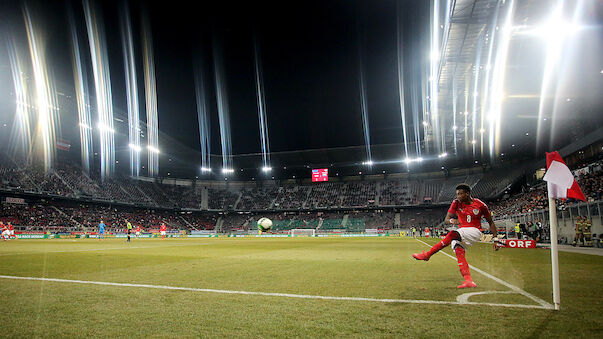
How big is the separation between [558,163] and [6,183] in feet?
175

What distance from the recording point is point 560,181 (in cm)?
423

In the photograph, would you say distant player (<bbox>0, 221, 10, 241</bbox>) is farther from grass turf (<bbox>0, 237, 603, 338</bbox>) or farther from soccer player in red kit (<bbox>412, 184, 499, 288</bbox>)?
soccer player in red kit (<bbox>412, 184, 499, 288</bbox>)

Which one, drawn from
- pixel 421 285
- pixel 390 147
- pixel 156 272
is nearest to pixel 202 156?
pixel 390 147

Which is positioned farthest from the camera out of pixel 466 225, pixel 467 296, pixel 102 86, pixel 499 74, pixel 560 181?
pixel 102 86

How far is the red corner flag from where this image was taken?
417 cm

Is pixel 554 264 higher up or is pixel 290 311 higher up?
pixel 554 264

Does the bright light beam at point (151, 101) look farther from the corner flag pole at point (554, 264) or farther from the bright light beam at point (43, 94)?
the corner flag pole at point (554, 264)

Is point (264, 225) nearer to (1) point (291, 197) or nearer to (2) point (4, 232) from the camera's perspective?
(2) point (4, 232)

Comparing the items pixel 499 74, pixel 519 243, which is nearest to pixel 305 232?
pixel 519 243

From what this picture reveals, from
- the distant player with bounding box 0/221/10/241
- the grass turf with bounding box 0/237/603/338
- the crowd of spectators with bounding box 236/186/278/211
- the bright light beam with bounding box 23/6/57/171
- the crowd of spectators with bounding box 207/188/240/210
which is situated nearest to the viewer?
the grass turf with bounding box 0/237/603/338

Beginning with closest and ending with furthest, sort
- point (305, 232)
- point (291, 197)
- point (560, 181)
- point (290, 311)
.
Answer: point (290, 311), point (560, 181), point (305, 232), point (291, 197)

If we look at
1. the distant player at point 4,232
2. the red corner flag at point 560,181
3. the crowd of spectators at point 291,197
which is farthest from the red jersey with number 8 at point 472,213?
the crowd of spectators at point 291,197

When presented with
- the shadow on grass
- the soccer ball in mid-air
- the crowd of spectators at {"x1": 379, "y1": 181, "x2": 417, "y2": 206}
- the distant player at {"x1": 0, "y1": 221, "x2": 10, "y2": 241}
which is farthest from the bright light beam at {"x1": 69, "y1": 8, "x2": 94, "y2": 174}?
the crowd of spectators at {"x1": 379, "y1": 181, "x2": 417, "y2": 206}

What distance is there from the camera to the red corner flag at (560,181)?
164 inches
